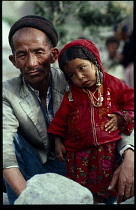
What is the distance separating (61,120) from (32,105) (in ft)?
1.11

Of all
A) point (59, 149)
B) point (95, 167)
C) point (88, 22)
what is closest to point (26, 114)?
point (59, 149)

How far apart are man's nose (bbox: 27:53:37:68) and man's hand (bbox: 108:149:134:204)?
109 centimetres

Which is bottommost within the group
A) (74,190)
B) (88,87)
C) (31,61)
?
(74,190)

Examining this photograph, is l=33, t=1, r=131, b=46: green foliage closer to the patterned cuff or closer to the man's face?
the man's face

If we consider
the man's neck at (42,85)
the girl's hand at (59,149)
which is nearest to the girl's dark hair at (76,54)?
the man's neck at (42,85)

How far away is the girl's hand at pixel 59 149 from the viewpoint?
109 inches

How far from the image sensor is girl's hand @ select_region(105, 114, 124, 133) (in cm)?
265

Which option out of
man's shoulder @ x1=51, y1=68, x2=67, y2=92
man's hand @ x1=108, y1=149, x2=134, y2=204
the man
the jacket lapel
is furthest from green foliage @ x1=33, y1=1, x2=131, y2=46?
man's hand @ x1=108, y1=149, x2=134, y2=204

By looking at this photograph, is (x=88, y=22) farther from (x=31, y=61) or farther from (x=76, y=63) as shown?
(x=76, y=63)

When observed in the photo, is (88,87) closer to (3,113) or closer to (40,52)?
(40,52)

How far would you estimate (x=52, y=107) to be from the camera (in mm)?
3016

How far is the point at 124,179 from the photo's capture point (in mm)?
2607

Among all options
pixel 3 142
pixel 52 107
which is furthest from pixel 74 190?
pixel 52 107

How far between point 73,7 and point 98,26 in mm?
946
